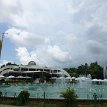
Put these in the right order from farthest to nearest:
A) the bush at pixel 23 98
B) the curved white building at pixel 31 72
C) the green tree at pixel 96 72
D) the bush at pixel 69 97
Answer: the green tree at pixel 96 72, the curved white building at pixel 31 72, the bush at pixel 23 98, the bush at pixel 69 97

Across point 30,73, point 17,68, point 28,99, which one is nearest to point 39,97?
point 28,99

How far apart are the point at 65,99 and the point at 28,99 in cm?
448

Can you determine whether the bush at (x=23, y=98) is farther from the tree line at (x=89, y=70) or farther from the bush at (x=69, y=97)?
the tree line at (x=89, y=70)

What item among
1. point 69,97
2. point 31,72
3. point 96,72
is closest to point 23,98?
point 69,97

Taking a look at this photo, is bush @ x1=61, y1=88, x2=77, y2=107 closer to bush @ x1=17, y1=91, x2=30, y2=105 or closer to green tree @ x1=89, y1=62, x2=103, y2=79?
bush @ x1=17, y1=91, x2=30, y2=105

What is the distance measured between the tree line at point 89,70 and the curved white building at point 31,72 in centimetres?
985

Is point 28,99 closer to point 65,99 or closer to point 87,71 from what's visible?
point 65,99

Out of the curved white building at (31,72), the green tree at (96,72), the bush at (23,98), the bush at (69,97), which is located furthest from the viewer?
the green tree at (96,72)

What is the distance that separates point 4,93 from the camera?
3012 cm

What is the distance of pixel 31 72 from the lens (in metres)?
123

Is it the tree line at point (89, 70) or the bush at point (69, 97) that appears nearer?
the bush at point (69, 97)

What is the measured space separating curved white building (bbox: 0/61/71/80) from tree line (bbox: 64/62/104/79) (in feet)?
32.3

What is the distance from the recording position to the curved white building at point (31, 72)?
403ft

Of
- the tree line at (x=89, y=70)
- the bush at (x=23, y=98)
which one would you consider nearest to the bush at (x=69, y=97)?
the bush at (x=23, y=98)
